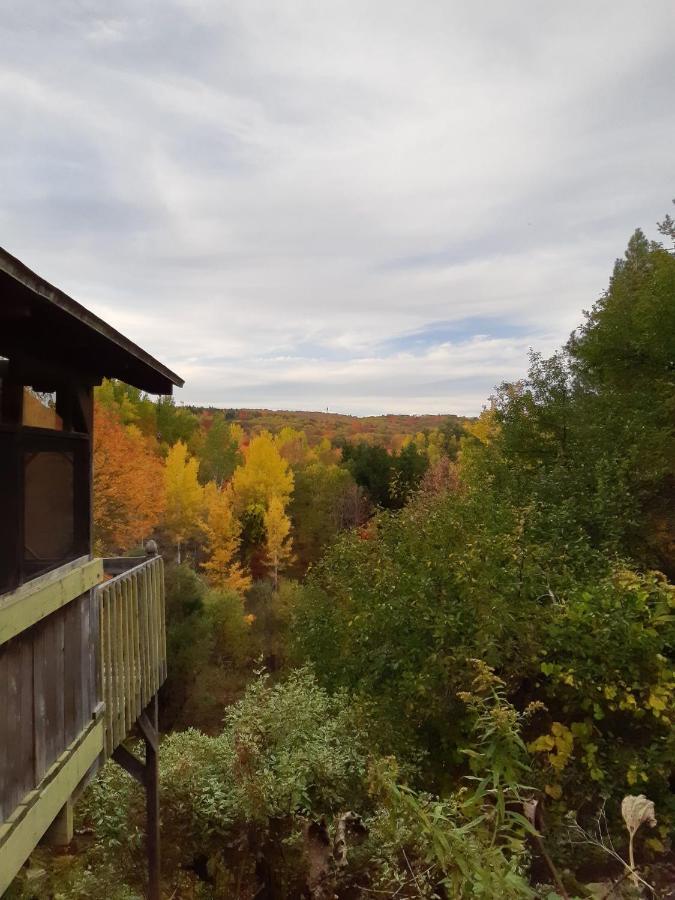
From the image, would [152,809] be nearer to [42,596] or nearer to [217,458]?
→ [42,596]

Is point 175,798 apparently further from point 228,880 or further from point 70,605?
point 70,605

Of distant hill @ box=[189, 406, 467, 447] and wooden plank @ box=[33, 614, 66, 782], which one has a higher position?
distant hill @ box=[189, 406, 467, 447]

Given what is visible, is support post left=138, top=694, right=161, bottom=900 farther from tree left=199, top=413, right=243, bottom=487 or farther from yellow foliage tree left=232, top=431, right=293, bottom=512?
tree left=199, top=413, right=243, bottom=487

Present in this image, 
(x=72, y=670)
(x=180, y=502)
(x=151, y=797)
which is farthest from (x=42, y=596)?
(x=180, y=502)

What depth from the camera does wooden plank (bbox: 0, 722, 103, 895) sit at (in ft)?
9.23

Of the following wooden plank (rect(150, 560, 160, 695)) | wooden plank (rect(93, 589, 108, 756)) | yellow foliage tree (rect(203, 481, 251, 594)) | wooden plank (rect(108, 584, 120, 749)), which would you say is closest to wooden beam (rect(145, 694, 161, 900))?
wooden plank (rect(150, 560, 160, 695))

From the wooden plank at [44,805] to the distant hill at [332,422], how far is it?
3880 inches

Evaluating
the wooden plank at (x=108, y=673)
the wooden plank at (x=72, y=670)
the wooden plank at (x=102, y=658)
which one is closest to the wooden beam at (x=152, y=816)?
the wooden plank at (x=108, y=673)

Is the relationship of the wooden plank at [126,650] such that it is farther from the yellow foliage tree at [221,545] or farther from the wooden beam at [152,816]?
the yellow foliage tree at [221,545]

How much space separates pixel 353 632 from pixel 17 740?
6032 mm

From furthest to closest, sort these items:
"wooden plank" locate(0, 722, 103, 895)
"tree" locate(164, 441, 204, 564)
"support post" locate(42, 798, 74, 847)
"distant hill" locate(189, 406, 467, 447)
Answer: "distant hill" locate(189, 406, 467, 447) → "tree" locate(164, 441, 204, 564) → "support post" locate(42, 798, 74, 847) → "wooden plank" locate(0, 722, 103, 895)

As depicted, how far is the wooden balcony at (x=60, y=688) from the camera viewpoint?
2920 mm

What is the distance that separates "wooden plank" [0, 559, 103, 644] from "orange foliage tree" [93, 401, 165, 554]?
22.4 metres

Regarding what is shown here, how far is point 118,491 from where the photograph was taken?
87.6 feet
